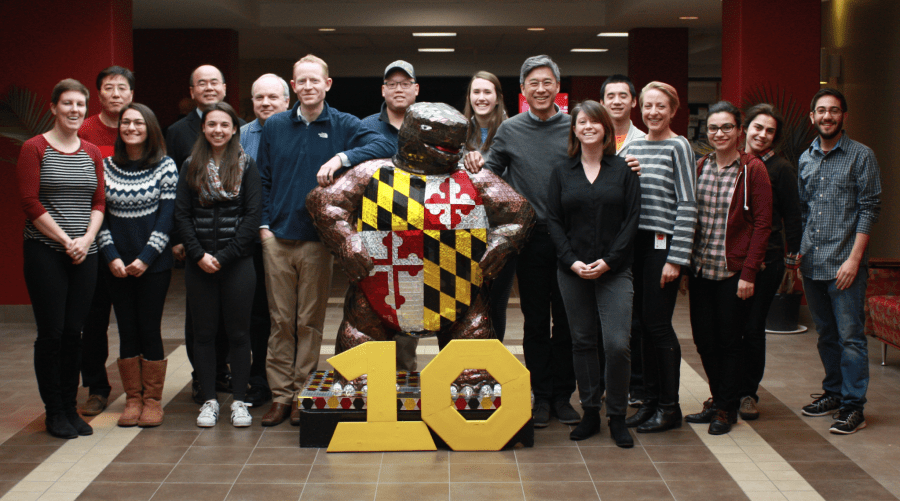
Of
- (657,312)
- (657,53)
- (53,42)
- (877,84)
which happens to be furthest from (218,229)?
(657,53)

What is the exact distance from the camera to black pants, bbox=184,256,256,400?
3.64 m

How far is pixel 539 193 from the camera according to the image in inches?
145

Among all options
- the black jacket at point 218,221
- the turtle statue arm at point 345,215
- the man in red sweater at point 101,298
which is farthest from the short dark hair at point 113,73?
the turtle statue arm at point 345,215

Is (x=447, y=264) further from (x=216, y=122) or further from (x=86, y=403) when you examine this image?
(x=86, y=403)

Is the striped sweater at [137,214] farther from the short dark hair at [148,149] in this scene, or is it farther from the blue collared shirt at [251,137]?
the blue collared shirt at [251,137]

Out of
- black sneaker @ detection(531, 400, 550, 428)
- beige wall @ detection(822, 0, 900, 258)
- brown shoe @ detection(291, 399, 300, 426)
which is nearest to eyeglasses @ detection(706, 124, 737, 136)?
black sneaker @ detection(531, 400, 550, 428)

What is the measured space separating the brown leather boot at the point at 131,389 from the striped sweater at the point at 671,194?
2424 mm

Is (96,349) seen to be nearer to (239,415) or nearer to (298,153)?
(239,415)

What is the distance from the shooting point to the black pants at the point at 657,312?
346cm

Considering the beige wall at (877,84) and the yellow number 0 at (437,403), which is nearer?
the yellow number 0 at (437,403)

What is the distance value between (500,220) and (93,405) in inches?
87.4

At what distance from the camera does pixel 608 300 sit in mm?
3361

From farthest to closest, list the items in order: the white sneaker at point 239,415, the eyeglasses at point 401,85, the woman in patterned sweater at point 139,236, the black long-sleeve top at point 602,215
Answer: the eyeglasses at point 401,85, the white sneaker at point 239,415, the woman in patterned sweater at point 139,236, the black long-sleeve top at point 602,215

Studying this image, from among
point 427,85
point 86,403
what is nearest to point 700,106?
point 427,85
